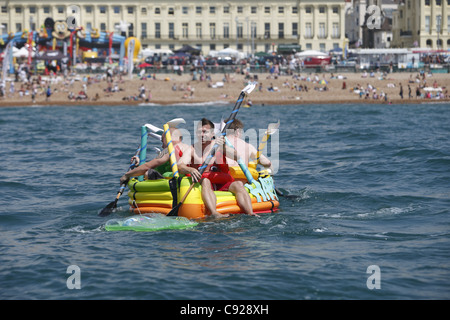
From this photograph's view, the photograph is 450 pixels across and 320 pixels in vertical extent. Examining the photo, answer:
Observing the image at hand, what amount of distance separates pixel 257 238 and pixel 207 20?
294ft

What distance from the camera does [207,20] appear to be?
9806cm

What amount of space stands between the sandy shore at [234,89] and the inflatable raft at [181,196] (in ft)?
138

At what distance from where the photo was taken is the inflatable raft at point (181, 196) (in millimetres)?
11578

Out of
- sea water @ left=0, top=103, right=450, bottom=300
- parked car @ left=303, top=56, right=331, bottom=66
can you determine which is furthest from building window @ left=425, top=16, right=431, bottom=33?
sea water @ left=0, top=103, right=450, bottom=300

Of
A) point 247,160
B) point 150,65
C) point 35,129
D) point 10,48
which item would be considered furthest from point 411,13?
point 247,160

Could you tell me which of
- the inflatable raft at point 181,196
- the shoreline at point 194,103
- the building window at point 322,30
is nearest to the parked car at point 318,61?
the shoreline at point 194,103

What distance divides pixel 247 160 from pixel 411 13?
3532 inches

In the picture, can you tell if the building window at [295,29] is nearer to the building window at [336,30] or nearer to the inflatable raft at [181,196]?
the building window at [336,30]

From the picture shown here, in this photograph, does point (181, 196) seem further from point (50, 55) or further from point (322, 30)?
point (322, 30)

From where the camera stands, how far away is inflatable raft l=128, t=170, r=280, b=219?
11.6m

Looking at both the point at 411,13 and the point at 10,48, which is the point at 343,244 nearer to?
the point at 10,48

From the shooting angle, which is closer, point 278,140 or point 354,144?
point 354,144
